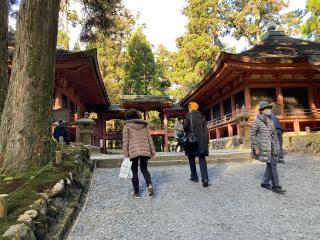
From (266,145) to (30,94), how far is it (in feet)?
13.1

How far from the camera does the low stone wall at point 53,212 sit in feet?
10.6

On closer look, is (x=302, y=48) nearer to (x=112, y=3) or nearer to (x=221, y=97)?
(x=221, y=97)

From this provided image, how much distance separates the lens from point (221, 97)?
20656 mm

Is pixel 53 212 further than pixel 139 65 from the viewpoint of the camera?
No

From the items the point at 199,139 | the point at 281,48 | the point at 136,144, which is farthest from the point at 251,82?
the point at 136,144

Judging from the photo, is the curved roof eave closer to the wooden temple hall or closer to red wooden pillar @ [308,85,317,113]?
the wooden temple hall

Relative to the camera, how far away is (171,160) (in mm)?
9164

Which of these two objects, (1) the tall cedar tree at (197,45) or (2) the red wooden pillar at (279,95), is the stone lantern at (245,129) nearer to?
(2) the red wooden pillar at (279,95)

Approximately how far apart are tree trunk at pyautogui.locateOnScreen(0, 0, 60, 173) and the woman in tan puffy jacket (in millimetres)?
1269

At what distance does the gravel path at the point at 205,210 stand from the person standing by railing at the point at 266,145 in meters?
0.32

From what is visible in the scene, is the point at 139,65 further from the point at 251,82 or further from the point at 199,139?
the point at 199,139

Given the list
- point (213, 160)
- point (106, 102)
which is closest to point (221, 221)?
point (213, 160)

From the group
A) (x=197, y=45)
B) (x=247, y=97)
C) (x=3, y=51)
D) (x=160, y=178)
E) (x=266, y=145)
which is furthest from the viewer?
(x=197, y=45)

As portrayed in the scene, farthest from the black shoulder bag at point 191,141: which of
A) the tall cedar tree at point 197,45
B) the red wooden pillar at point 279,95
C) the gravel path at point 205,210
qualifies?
the tall cedar tree at point 197,45
